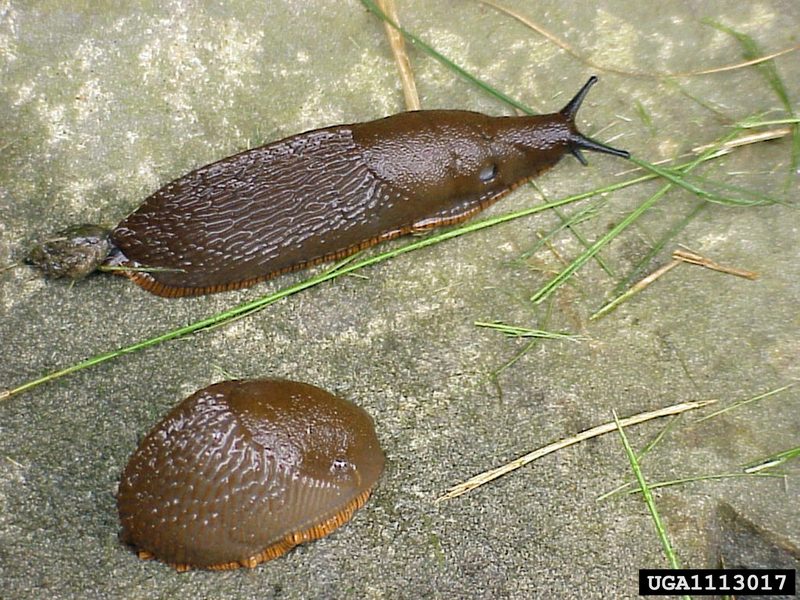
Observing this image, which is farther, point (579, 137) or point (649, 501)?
point (579, 137)

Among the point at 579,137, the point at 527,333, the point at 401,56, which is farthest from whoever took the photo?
the point at 401,56

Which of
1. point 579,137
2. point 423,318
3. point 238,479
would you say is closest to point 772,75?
point 579,137

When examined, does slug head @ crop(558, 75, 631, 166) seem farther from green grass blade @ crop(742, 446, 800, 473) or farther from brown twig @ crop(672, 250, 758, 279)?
green grass blade @ crop(742, 446, 800, 473)

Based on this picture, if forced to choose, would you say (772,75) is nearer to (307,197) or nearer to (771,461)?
(771,461)

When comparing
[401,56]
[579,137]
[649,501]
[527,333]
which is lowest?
[649,501]

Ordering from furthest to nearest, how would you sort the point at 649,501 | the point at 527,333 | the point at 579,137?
the point at 579,137 < the point at 527,333 < the point at 649,501

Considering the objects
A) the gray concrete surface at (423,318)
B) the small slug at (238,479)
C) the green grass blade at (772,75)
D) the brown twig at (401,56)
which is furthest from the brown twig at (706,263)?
the small slug at (238,479)

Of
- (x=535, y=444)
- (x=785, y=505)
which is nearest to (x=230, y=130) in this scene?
(x=535, y=444)
